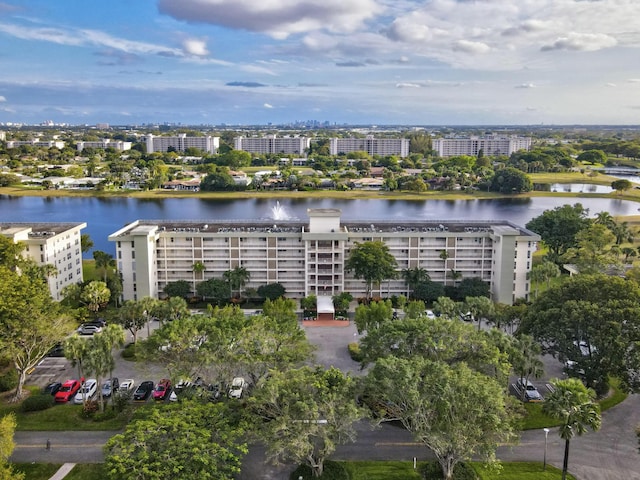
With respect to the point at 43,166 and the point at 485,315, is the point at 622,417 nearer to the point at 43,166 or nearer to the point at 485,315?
the point at 485,315

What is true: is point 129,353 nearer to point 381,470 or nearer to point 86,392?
point 86,392

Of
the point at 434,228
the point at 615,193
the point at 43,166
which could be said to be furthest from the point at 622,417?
the point at 43,166

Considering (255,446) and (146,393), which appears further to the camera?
(146,393)

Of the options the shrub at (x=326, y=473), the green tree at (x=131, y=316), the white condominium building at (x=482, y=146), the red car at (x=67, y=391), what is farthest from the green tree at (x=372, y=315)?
the white condominium building at (x=482, y=146)

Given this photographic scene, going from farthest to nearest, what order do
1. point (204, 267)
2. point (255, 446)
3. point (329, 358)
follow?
point (204, 267)
point (329, 358)
point (255, 446)

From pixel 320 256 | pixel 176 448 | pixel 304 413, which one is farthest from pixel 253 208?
pixel 176 448

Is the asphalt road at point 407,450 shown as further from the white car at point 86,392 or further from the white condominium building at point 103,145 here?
the white condominium building at point 103,145

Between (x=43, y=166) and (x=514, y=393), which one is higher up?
(x=43, y=166)
